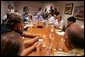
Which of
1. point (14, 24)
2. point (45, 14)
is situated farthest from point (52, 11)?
point (14, 24)

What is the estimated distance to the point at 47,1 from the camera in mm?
2977

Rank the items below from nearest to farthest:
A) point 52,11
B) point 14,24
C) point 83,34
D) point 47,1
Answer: point 83,34 < point 14,24 < point 47,1 < point 52,11

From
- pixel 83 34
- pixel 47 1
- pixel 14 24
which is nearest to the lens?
pixel 83 34

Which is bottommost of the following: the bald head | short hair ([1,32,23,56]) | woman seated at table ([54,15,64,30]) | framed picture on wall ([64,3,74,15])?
woman seated at table ([54,15,64,30])

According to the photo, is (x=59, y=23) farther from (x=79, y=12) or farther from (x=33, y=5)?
(x=33, y=5)

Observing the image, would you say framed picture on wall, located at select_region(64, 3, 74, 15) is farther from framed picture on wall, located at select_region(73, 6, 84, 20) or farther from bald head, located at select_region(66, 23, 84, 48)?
bald head, located at select_region(66, 23, 84, 48)

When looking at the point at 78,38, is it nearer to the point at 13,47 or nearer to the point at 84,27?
the point at 84,27

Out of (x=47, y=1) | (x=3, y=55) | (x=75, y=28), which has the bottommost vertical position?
(x=3, y=55)

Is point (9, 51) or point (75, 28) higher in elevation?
point (75, 28)

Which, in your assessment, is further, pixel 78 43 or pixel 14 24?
pixel 14 24

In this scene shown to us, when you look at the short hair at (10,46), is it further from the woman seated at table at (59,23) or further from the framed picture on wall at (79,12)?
the framed picture on wall at (79,12)

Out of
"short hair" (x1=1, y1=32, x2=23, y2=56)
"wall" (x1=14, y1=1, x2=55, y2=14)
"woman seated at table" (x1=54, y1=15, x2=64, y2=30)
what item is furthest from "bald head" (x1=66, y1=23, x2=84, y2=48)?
"wall" (x1=14, y1=1, x2=55, y2=14)

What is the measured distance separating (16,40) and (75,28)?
1.00 feet

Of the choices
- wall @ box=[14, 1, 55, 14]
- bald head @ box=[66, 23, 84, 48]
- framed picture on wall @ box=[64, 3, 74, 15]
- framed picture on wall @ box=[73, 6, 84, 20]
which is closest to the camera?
bald head @ box=[66, 23, 84, 48]
